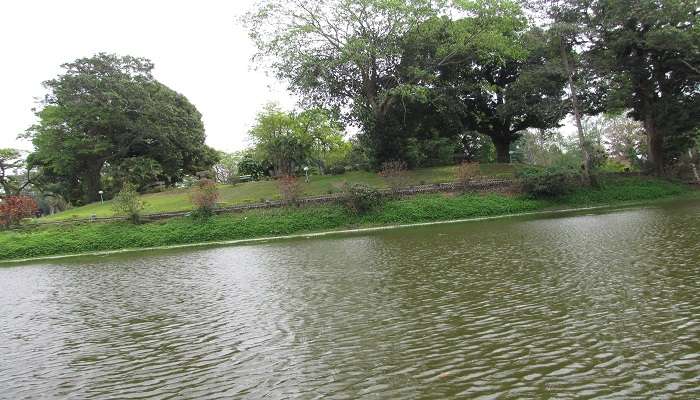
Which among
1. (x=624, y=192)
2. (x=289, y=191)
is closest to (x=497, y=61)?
(x=624, y=192)

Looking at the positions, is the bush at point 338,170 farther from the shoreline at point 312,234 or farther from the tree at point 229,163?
the tree at point 229,163

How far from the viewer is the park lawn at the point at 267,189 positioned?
1528 inches

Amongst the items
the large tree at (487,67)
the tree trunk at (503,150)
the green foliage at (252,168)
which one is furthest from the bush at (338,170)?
the tree trunk at (503,150)

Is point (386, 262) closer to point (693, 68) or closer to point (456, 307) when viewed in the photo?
point (456, 307)

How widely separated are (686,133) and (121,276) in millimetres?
42590

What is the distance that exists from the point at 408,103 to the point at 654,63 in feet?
62.1

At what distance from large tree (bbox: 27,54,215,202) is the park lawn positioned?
6.57m

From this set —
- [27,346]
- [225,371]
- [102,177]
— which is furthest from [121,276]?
[102,177]

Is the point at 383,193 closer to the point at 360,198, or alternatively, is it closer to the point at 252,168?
the point at 360,198

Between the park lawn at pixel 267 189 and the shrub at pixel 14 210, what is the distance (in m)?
1.41

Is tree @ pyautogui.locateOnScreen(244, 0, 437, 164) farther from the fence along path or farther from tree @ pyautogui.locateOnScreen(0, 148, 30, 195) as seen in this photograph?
tree @ pyautogui.locateOnScreen(0, 148, 30, 195)

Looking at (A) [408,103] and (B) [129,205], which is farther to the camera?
(A) [408,103]

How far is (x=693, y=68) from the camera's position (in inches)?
1361

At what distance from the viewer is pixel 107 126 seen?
50031 millimetres
